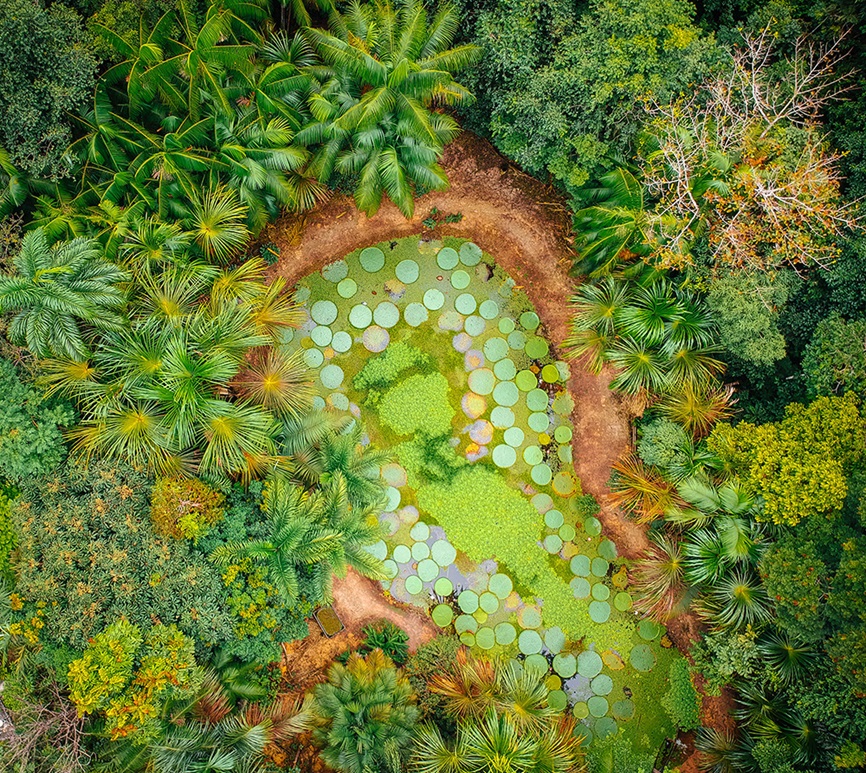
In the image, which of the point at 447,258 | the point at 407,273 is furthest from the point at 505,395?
the point at 407,273

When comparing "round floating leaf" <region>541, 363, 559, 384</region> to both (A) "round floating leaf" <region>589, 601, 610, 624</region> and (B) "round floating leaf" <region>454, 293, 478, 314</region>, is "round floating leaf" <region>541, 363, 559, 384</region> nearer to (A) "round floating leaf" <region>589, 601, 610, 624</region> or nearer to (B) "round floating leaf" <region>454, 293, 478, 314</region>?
(B) "round floating leaf" <region>454, 293, 478, 314</region>

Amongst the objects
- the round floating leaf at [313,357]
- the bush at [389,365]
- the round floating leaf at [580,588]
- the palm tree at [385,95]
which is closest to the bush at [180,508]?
the round floating leaf at [313,357]

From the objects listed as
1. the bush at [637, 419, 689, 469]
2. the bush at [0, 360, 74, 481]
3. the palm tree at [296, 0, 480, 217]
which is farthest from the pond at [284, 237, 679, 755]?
the bush at [0, 360, 74, 481]

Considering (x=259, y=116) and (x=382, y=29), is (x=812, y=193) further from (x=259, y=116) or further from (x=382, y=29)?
(x=259, y=116)

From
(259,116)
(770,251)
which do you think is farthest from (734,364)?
(259,116)

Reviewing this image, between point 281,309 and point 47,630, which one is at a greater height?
point 281,309

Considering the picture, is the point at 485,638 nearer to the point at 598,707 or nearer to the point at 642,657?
the point at 598,707
